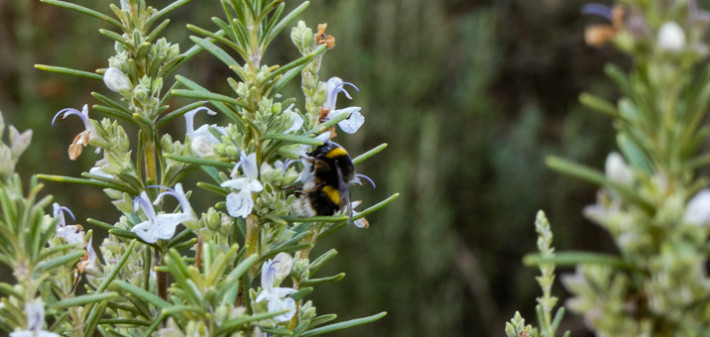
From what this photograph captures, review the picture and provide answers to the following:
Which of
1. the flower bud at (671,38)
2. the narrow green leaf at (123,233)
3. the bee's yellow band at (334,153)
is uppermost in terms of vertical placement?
the bee's yellow band at (334,153)

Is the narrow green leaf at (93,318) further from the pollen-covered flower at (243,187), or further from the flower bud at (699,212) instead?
the flower bud at (699,212)

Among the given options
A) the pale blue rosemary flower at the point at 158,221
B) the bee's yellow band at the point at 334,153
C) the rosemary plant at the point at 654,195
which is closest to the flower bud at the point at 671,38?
the rosemary plant at the point at 654,195

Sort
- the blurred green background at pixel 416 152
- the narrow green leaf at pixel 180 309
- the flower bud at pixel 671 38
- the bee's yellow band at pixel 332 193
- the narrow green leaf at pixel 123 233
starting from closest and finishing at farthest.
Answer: the flower bud at pixel 671 38
the narrow green leaf at pixel 180 309
the narrow green leaf at pixel 123 233
the bee's yellow band at pixel 332 193
the blurred green background at pixel 416 152

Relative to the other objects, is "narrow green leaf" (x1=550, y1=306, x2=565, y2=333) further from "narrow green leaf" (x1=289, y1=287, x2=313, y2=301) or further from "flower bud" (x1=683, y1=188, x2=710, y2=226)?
"flower bud" (x1=683, y1=188, x2=710, y2=226)

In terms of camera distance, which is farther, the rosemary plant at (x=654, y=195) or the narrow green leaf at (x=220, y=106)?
the narrow green leaf at (x=220, y=106)

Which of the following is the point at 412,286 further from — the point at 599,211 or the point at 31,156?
the point at 599,211

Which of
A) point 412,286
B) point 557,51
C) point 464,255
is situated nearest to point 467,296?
point 464,255
